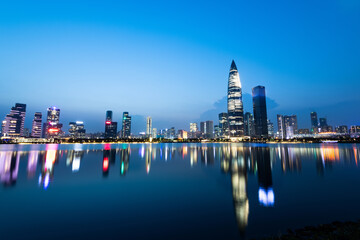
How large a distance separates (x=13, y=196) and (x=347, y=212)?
24275 millimetres

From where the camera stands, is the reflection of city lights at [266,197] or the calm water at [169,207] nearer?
the calm water at [169,207]

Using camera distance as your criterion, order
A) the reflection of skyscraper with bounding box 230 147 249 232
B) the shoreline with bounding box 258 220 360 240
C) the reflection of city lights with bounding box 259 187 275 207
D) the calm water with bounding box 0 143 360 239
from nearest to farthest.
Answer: the shoreline with bounding box 258 220 360 240 → the calm water with bounding box 0 143 360 239 → the reflection of skyscraper with bounding box 230 147 249 232 → the reflection of city lights with bounding box 259 187 275 207

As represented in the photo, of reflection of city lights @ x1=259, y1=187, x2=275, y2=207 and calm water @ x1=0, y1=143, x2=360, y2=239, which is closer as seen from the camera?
calm water @ x1=0, y1=143, x2=360, y2=239

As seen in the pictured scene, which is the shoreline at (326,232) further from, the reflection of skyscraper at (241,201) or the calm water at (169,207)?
the reflection of skyscraper at (241,201)

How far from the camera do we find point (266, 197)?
47.3 ft

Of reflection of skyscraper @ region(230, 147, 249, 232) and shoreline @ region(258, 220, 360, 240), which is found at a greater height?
shoreline @ region(258, 220, 360, 240)

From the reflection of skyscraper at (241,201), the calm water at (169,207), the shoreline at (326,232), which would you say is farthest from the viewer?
the reflection of skyscraper at (241,201)

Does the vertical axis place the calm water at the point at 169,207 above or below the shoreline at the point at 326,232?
below

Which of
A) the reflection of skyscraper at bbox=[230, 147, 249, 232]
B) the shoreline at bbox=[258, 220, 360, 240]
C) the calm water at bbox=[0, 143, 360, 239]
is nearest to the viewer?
the shoreline at bbox=[258, 220, 360, 240]

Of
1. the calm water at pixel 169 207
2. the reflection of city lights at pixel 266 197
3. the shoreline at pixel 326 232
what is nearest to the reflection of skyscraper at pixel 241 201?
the calm water at pixel 169 207

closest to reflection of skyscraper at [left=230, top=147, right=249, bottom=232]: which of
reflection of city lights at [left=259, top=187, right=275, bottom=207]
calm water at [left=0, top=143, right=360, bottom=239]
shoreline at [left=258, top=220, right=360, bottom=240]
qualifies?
calm water at [left=0, top=143, right=360, bottom=239]

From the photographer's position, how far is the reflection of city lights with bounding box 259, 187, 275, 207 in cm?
1307

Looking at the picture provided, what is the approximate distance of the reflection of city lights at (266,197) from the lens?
42.9 feet

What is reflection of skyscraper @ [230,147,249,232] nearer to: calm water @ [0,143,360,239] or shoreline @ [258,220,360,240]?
calm water @ [0,143,360,239]
